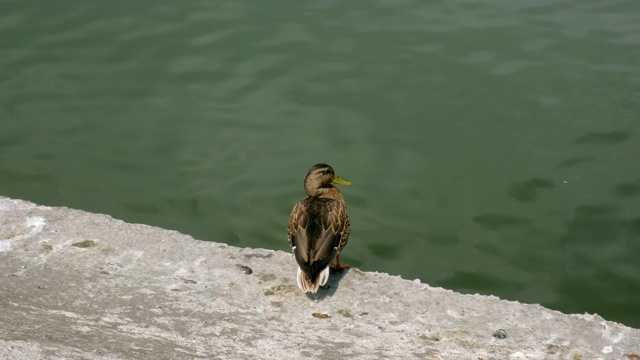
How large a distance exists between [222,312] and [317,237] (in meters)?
0.81

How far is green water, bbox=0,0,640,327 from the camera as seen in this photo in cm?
734

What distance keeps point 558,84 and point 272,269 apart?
5022mm

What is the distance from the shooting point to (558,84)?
31.5 ft

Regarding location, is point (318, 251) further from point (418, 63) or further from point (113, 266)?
point (418, 63)

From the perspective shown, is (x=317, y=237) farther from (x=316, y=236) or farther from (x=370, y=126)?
(x=370, y=126)

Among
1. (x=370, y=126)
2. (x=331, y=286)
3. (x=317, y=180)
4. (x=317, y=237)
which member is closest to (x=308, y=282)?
(x=331, y=286)

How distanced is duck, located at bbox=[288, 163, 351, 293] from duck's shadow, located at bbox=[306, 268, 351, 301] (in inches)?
1.9

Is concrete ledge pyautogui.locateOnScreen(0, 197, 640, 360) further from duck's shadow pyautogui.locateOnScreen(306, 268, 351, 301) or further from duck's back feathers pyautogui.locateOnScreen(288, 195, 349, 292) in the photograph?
duck's back feathers pyautogui.locateOnScreen(288, 195, 349, 292)

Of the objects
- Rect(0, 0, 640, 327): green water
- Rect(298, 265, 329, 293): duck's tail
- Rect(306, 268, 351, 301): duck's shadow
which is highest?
Rect(298, 265, 329, 293): duck's tail

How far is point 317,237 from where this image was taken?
5.59m

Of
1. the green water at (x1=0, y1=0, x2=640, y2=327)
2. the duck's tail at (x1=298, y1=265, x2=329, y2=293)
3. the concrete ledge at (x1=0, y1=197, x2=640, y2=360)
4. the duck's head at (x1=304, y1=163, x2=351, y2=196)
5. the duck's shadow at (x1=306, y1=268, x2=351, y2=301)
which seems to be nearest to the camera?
the concrete ledge at (x1=0, y1=197, x2=640, y2=360)

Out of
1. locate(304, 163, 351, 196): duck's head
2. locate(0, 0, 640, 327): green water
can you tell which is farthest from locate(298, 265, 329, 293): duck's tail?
Result: locate(0, 0, 640, 327): green water

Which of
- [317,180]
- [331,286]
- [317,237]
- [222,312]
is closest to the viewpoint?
[222,312]

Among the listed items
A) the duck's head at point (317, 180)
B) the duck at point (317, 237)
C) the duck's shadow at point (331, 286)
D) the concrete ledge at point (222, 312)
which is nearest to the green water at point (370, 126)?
the duck's head at point (317, 180)
